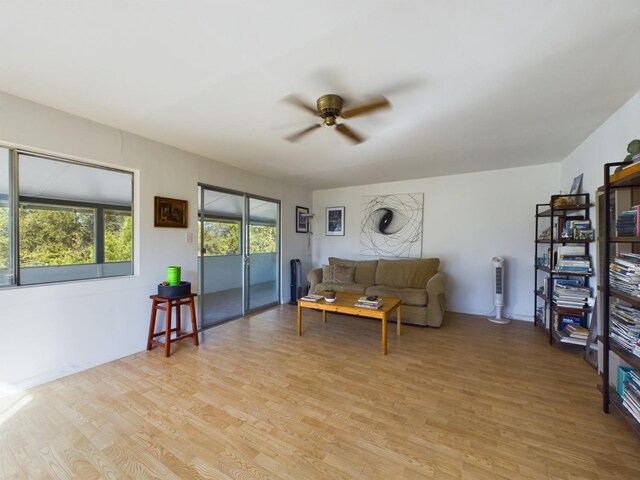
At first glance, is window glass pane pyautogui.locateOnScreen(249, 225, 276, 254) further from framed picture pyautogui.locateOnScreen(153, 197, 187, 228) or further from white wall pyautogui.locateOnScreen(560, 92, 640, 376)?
white wall pyautogui.locateOnScreen(560, 92, 640, 376)

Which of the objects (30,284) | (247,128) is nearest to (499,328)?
(247,128)

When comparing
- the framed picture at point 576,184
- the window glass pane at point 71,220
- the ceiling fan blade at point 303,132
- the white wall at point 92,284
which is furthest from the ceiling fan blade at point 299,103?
the framed picture at point 576,184

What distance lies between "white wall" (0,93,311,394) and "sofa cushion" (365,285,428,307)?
101 inches

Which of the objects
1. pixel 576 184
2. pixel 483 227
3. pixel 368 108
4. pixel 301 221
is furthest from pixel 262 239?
pixel 576 184


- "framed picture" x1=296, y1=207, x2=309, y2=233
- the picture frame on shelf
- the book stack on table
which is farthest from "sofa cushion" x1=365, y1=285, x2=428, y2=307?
"framed picture" x1=296, y1=207, x2=309, y2=233

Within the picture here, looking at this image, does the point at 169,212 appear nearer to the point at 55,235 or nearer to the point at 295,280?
the point at 55,235

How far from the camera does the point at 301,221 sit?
5.52 meters

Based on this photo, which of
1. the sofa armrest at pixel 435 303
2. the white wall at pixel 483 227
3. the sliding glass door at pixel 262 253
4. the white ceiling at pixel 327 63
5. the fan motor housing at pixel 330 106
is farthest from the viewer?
the sliding glass door at pixel 262 253

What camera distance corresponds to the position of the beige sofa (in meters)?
3.71

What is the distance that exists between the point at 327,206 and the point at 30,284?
4.43 meters

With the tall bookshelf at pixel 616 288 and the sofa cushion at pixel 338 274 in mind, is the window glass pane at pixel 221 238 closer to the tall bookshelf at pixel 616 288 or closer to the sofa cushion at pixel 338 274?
the sofa cushion at pixel 338 274

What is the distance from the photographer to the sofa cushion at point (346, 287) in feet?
13.9

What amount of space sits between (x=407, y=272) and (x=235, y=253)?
2734mm

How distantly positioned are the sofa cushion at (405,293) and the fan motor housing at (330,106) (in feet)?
8.70
